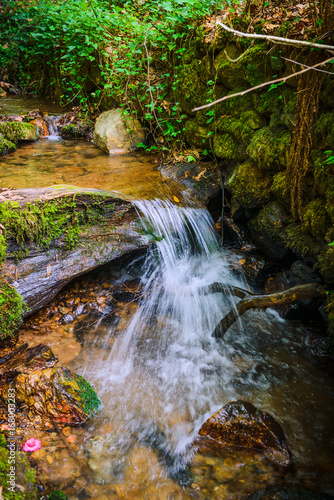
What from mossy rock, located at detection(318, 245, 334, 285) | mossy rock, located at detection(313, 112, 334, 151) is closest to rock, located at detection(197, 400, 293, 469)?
mossy rock, located at detection(318, 245, 334, 285)

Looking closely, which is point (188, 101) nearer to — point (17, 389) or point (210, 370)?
point (210, 370)

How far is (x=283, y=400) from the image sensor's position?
3217 millimetres

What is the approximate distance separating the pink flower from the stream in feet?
0.65

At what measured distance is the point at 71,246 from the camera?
4.10m

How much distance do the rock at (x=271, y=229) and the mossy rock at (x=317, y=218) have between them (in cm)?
53

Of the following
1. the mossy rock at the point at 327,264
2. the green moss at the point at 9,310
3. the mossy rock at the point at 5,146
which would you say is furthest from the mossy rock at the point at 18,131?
the mossy rock at the point at 327,264

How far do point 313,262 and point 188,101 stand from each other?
3.88m

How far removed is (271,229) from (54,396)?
369 centimetres

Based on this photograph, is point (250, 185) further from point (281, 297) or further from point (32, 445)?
point (32, 445)

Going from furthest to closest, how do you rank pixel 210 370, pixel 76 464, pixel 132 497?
pixel 210 370 < pixel 76 464 < pixel 132 497

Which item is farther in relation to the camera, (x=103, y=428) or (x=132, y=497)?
(x=103, y=428)

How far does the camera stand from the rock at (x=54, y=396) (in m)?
2.87

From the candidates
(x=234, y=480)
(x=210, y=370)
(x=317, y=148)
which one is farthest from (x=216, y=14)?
(x=234, y=480)

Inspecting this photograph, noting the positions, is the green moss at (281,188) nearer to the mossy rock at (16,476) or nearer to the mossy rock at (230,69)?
A: the mossy rock at (230,69)
